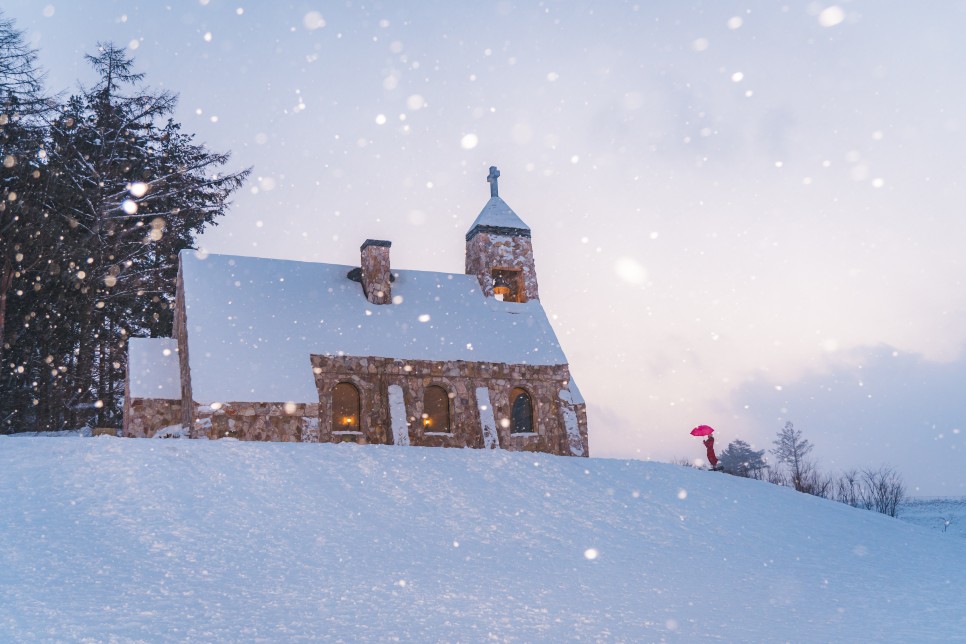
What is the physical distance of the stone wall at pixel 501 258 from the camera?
1108 inches

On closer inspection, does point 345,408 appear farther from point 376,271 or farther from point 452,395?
point 376,271

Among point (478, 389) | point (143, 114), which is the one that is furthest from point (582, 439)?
point (143, 114)

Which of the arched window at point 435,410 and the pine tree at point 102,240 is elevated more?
the pine tree at point 102,240

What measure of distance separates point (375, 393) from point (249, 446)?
23.4 ft

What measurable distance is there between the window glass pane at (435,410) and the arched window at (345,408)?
1.96 metres

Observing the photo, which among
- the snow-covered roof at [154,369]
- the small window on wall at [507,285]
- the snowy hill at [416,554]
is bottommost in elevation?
the snowy hill at [416,554]

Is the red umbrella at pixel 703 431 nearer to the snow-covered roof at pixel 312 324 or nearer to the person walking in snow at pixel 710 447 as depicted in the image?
the person walking in snow at pixel 710 447

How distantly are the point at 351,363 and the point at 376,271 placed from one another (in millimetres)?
3864

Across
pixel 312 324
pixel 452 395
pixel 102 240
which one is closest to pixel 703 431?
pixel 452 395

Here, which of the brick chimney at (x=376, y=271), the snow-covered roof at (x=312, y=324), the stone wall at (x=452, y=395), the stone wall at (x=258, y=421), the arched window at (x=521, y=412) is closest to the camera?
the stone wall at (x=258, y=421)

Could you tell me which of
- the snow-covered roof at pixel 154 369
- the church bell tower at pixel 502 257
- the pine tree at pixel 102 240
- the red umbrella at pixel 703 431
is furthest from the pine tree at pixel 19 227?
the red umbrella at pixel 703 431

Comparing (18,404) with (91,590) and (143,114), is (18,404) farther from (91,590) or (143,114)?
(91,590)

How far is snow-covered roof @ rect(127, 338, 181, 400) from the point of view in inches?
876

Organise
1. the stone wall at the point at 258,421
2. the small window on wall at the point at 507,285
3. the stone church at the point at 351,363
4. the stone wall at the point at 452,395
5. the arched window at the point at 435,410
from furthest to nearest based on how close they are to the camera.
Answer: the small window on wall at the point at 507,285 < the arched window at the point at 435,410 < the stone wall at the point at 452,395 < the stone church at the point at 351,363 < the stone wall at the point at 258,421
